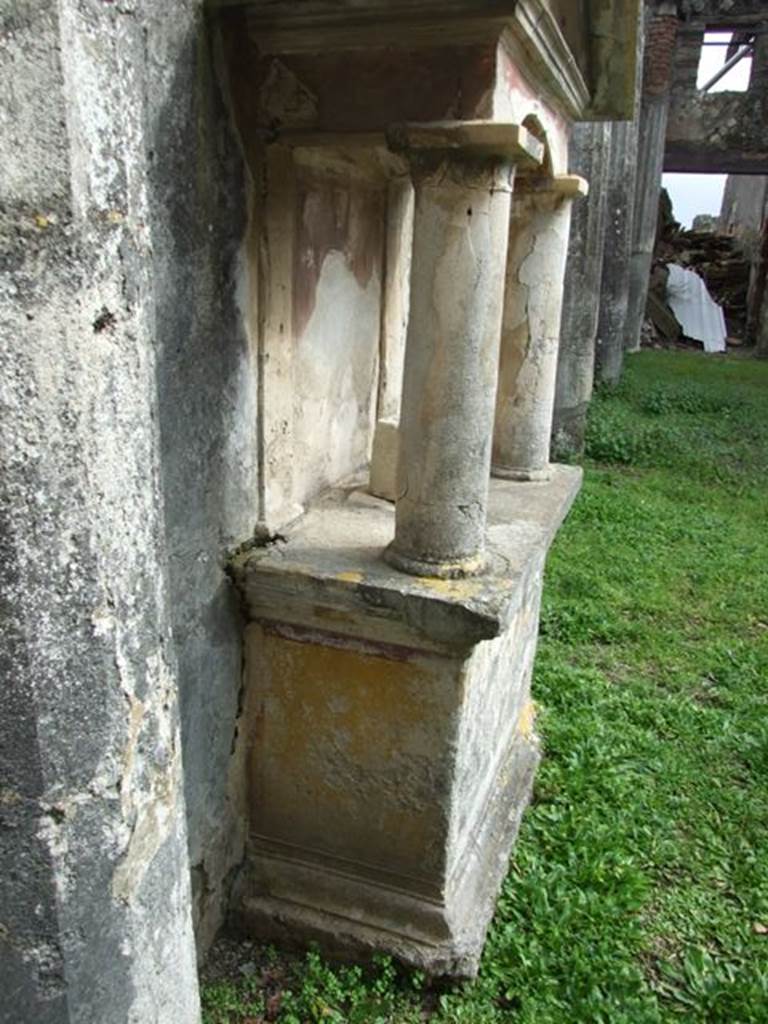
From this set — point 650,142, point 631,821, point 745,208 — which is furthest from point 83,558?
point 745,208

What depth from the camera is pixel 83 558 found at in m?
1.22

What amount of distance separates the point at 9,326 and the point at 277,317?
1.63m

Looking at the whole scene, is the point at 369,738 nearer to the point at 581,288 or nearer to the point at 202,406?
the point at 202,406

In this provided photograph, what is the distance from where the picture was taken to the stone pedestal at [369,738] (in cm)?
257

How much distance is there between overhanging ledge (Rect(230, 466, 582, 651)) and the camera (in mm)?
2438

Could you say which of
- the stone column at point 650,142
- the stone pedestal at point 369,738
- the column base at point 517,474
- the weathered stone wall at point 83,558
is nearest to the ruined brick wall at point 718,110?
the stone column at point 650,142

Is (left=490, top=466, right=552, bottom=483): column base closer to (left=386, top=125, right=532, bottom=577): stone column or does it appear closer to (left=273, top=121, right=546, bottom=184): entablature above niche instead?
(left=386, top=125, right=532, bottom=577): stone column

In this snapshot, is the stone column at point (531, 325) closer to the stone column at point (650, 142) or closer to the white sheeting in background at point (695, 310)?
the stone column at point (650, 142)

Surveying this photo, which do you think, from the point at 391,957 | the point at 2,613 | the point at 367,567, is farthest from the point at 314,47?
the point at 391,957

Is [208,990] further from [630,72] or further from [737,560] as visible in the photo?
[737,560]

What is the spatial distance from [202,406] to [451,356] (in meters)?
0.70

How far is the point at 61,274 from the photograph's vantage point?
3.67 ft

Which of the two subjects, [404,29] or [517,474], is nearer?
[404,29]

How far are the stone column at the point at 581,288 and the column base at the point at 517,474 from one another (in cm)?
551
